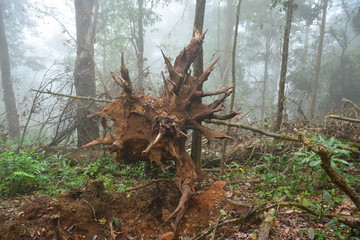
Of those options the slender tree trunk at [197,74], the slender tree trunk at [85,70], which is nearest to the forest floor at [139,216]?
the slender tree trunk at [197,74]

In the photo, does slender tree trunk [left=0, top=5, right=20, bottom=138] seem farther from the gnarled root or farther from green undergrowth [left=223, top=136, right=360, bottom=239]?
green undergrowth [left=223, top=136, right=360, bottom=239]

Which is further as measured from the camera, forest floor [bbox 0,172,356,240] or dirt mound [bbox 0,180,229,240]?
dirt mound [bbox 0,180,229,240]

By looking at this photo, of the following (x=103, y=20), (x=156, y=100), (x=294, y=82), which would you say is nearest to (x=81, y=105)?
(x=156, y=100)

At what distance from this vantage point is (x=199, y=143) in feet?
14.6

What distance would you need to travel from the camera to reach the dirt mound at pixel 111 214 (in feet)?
9.78

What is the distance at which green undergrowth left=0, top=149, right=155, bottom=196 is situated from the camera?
4.57 metres

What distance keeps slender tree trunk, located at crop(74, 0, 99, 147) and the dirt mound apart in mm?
4163

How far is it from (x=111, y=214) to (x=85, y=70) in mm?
5711

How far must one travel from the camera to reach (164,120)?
3387mm

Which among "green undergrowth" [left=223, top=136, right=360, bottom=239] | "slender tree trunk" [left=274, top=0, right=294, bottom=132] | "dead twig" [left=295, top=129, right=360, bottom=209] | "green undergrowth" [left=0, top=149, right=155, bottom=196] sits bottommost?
"green undergrowth" [left=0, top=149, right=155, bottom=196]

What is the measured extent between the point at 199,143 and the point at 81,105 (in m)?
4.81

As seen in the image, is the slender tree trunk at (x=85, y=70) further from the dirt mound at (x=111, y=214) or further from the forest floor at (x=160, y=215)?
the dirt mound at (x=111, y=214)

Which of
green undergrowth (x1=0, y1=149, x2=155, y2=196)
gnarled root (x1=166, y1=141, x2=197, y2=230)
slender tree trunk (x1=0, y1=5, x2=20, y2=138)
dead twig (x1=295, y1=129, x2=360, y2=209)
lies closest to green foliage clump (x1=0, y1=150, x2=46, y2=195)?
green undergrowth (x1=0, y1=149, x2=155, y2=196)

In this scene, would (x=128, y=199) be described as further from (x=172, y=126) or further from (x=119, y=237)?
(x=172, y=126)
